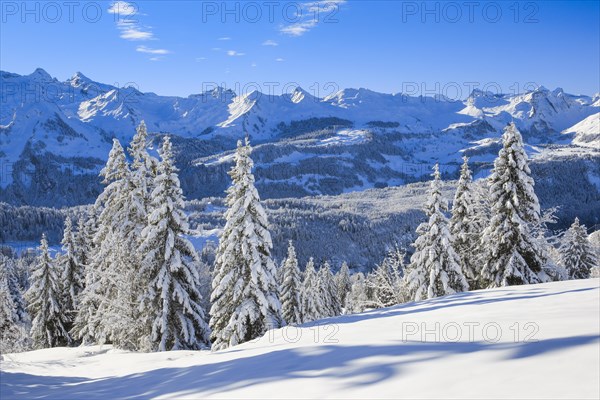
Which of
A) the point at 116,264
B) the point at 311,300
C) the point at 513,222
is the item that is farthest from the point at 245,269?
the point at 311,300

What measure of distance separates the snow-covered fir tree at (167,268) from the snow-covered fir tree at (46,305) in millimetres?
17503

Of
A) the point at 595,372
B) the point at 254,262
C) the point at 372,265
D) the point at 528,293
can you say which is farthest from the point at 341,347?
the point at 372,265

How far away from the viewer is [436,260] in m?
24.2

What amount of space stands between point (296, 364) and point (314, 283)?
37.6 meters

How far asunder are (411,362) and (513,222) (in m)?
18.3

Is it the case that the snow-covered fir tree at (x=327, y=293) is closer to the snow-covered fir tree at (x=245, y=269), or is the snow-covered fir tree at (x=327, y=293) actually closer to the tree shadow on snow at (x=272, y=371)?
the snow-covered fir tree at (x=245, y=269)

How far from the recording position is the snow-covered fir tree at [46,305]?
111ft

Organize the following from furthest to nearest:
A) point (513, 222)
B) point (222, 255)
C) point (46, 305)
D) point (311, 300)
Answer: point (311, 300)
point (46, 305)
point (222, 255)
point (513, 222)

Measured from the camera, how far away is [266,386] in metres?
6.14

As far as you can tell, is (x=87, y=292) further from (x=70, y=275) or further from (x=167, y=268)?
(x=70, y=275)

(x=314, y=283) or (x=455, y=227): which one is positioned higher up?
(x=455, y=227)

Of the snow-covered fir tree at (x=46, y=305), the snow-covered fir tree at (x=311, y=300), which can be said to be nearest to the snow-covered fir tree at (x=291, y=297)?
the snow-covered fir tree at (x=311, y=300)

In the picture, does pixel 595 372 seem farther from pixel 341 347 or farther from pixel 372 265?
pixel 372 265

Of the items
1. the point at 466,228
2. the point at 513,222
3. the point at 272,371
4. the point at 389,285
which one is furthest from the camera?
the point at 389,285
